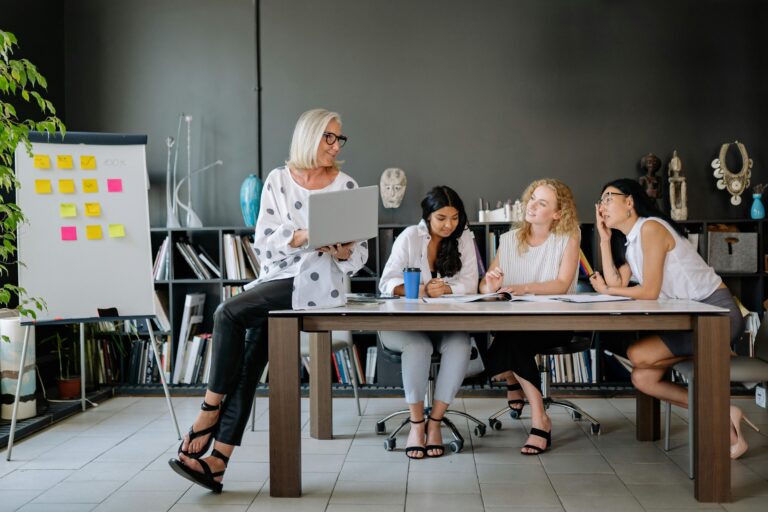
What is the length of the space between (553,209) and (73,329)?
10.0 ft

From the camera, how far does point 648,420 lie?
11.3 ft

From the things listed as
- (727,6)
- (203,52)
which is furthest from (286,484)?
(727,6)

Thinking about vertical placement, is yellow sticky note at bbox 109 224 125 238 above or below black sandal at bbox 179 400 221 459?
above

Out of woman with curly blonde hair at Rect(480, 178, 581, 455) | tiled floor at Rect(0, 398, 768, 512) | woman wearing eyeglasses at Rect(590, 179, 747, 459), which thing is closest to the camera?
tiled floor at Rect(0, 398, 768, 512)

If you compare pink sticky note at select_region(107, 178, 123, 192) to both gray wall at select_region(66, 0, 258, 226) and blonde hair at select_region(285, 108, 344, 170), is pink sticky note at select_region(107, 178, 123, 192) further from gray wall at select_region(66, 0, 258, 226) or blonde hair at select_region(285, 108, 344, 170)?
gray wall at select_region(66, 0, 258, 226)

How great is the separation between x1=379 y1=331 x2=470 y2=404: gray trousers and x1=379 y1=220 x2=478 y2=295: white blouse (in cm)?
36

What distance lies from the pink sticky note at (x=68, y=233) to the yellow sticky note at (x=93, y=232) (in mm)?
55

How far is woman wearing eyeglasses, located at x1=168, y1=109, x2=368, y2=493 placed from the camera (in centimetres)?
273

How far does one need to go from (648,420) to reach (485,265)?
1.51 meters

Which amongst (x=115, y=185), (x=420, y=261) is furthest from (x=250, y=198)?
(x=420, y=261)

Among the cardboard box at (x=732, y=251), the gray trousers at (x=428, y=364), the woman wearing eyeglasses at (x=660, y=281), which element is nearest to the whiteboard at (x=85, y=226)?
the gray trousers at (x=428, y=364)

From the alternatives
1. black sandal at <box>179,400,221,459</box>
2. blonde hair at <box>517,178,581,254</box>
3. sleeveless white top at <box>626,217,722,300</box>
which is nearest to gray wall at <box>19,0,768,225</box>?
blonde hair at <box>517,178,581,254</box>

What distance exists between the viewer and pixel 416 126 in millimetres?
4871

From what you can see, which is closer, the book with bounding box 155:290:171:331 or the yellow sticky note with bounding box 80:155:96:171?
the yellow sticky note with bounding box 80:155:96:171
